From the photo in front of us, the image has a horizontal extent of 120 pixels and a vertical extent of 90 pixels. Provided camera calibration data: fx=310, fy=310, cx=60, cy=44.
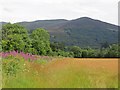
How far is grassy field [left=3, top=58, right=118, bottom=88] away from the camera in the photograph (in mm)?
5707

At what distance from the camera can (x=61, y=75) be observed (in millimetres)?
6020

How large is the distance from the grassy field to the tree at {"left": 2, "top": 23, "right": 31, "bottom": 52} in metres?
12.7

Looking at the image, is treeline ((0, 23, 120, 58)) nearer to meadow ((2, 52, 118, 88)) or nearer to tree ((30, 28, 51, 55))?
tree ((30, 28, 51, 55))

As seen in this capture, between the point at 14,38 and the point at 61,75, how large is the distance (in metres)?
15.2

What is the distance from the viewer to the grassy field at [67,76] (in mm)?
5707

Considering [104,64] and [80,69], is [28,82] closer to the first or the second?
[80,69]

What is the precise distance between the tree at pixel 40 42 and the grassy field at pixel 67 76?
17.0 m

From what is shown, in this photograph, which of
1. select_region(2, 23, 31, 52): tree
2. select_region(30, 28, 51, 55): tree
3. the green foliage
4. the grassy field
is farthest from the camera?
select_region(30, 28, 51, 55): tree

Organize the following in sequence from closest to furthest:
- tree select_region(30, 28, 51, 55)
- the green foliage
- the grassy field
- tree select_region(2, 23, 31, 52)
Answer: the grassy field
the green foliage
tree select_region(2, 23, 31, 52)
tree select_region(30, 28, 51, 55)

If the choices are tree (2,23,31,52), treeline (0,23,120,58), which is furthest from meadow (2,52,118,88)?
tree (2,23,31,52)

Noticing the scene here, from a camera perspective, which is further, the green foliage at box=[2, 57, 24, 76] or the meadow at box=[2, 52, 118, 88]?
the green foliage at box=[2, 57, 24, 76]

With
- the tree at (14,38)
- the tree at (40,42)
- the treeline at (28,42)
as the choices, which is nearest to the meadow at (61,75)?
the treeline at (28,42)

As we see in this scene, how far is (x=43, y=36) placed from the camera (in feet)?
86.9

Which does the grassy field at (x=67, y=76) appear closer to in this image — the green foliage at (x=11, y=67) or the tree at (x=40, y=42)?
the green foliage at (x=11, y=67)
